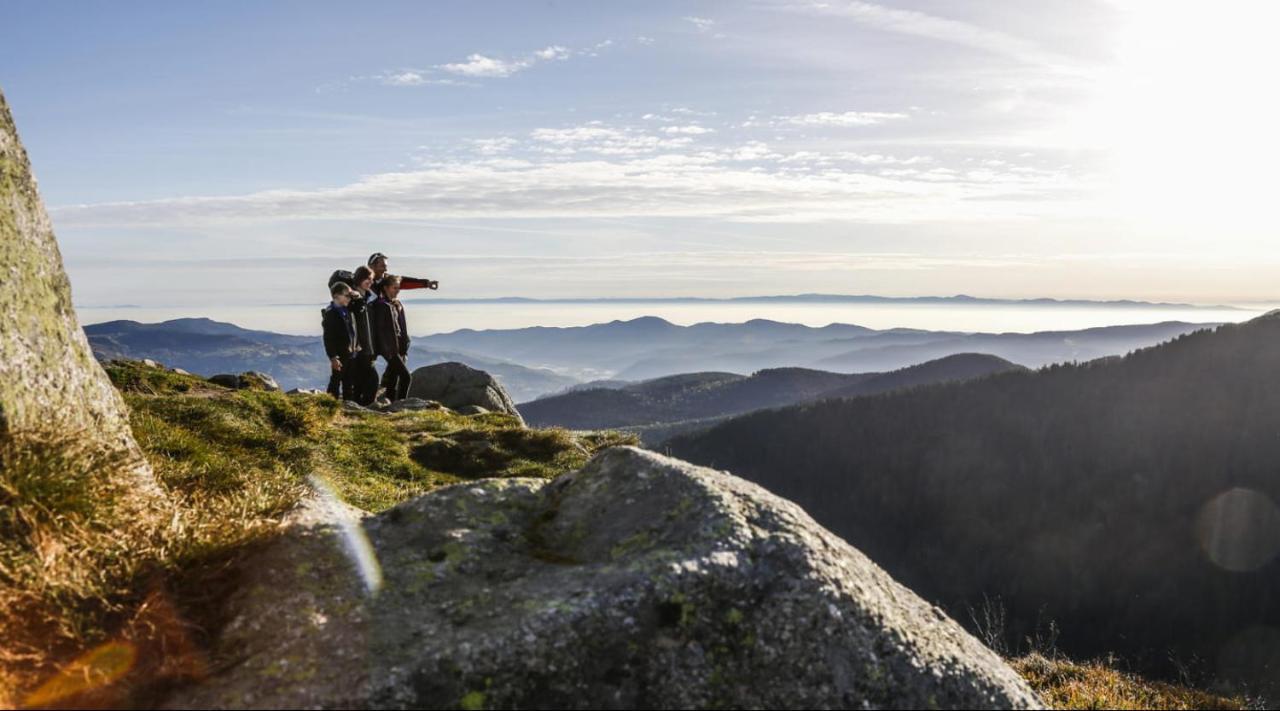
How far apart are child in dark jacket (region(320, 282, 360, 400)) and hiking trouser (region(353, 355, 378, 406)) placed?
36 cm

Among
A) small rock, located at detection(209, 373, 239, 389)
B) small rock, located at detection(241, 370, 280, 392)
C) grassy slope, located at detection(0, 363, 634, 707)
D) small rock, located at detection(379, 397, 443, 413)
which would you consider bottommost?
small rock, located at detection(379, 397, 443, 413)

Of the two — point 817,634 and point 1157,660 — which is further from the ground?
point 817,634

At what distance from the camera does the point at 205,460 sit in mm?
10820

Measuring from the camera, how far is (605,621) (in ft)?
15.0

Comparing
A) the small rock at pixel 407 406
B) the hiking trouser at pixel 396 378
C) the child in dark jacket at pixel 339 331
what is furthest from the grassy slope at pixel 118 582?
the hiking trouser at pixel 396 378

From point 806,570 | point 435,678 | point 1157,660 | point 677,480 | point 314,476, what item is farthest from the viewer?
point 1157,660

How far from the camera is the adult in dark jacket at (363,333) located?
23.4 m

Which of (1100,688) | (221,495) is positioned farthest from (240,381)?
(1100,688)

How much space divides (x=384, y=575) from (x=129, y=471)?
2.57 metres

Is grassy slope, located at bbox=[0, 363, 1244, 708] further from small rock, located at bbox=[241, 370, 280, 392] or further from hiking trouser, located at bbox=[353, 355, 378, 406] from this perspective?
small rock, located at bbox=[241, 370, 280, 392]

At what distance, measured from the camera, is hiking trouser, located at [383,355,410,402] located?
2626 centimetres

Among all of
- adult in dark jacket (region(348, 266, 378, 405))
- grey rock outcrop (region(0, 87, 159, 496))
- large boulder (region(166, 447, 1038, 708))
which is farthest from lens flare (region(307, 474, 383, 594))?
adult in dark jacket (region(348, 266, 378, 405))

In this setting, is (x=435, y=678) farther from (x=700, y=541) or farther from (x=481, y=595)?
(x=700, y=541)

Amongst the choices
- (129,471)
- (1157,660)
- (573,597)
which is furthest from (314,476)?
(1157,660)
